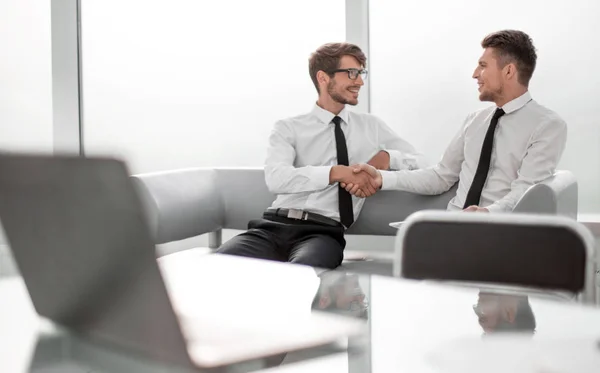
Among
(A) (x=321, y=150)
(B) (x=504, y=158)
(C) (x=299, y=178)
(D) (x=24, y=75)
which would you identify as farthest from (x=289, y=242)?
(D) (x=24, y=75)

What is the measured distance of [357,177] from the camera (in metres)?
3.56

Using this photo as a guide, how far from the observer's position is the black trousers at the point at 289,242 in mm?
3318

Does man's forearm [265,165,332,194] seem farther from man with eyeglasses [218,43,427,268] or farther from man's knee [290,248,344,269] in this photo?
man's knee [290,248,344,269]

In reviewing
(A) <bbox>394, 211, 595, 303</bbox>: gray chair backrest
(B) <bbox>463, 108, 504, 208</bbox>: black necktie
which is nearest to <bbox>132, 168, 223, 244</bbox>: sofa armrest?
(B) <bbox>463, 108, 504, 208</bbox>: black necktie

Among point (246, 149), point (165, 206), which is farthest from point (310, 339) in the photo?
point (246, 149)

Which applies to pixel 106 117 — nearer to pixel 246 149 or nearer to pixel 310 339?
pixel 246 149

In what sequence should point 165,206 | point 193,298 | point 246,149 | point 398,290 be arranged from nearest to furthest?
1. point 193,298
2. point 398,290
3. point 165,206
4. point 246,149

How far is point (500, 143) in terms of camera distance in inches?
131

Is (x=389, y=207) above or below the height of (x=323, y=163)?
below

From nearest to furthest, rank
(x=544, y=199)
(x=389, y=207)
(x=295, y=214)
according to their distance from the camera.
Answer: (x=544, y=199) < (x=295, y=214) < (x=389, y=207)

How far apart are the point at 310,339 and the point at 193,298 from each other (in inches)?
13.1

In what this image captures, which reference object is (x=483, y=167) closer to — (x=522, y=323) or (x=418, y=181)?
(x=418, y=181)

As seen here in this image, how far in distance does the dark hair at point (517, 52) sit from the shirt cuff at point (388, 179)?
2.50 feet

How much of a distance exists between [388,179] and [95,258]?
293cm
